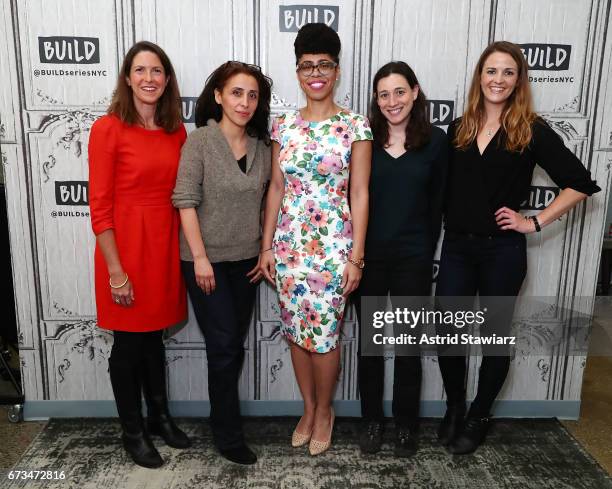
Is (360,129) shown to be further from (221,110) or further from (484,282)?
(484,282)

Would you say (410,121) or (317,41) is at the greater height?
(317,41)

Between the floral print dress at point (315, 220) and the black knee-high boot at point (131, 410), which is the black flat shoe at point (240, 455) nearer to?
the black knee-high boot at point (131, 410)

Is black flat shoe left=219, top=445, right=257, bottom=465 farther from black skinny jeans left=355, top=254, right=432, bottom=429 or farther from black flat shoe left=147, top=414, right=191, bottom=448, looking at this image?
black skinny jeans left=355, top=254, right=432, bottom=429

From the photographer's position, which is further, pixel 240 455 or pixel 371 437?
pixel 371 437

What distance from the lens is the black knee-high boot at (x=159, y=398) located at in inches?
90.1

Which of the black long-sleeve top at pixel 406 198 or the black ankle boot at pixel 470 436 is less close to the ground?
the black long-sleeve top at pixel 406 198

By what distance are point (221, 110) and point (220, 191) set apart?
0.36 meters

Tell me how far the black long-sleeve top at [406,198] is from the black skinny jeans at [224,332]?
0.54m

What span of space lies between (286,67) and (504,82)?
3.05 ft

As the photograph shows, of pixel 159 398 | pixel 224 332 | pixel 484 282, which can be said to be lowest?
pixel 159 398

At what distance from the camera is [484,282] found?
2.21 metres

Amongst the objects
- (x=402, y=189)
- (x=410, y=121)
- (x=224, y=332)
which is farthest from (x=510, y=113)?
(x=224, y=332)

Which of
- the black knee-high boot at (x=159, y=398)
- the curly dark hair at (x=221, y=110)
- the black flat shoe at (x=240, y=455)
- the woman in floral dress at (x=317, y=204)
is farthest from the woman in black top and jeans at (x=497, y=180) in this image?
the black knee-high boot at (x=159, y=398)

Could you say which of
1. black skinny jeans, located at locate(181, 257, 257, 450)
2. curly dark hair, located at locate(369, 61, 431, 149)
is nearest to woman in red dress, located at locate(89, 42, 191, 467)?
black skinny jeans, located at locate(181, 257, 257, 450)
